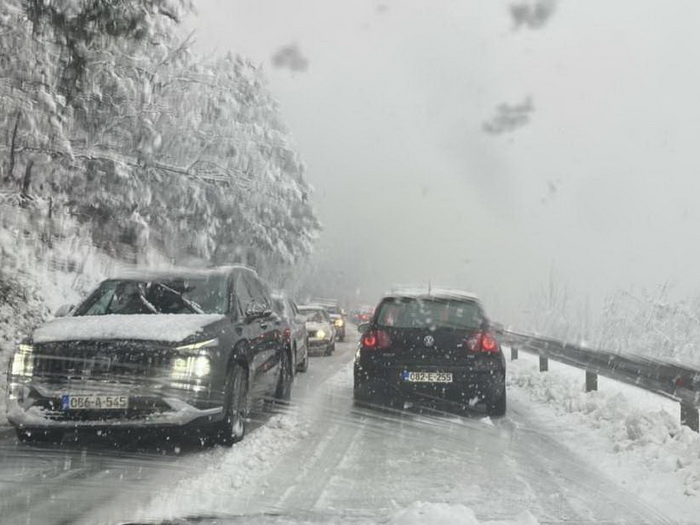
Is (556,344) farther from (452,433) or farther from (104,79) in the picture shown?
(104,79)

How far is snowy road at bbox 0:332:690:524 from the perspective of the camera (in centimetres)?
455

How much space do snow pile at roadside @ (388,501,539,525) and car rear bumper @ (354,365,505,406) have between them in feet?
13.4

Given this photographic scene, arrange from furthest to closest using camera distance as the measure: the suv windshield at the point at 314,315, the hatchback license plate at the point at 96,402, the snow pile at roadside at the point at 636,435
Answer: the suv windshield at the point at 314,315 < the hatchback license plate at the point at 96,402 < the snow pile at roadside at the point at 636,435

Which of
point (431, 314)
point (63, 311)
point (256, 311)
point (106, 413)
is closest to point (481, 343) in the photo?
point (431, 314)

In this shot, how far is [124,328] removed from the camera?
6.17 m

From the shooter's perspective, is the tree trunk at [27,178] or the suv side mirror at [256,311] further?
the tree trunk at [27,178]

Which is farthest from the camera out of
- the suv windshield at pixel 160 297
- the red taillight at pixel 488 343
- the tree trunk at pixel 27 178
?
the tree trunk at pixel 27 178

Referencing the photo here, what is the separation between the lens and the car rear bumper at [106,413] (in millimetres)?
5816

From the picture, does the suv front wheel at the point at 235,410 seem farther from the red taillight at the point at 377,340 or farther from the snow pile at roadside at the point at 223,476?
the red taillight at the point at 377,340

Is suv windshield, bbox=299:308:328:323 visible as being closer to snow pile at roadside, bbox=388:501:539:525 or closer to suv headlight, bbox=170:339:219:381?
suv headlight, bbox=170:339:219:381

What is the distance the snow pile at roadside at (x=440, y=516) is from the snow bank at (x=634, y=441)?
137 centimetres

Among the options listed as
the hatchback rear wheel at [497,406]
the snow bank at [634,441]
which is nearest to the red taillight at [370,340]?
the hatchback rear wheel at [497,406]

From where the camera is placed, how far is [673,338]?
52562 millimetres

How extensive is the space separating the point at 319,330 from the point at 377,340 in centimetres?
1087
